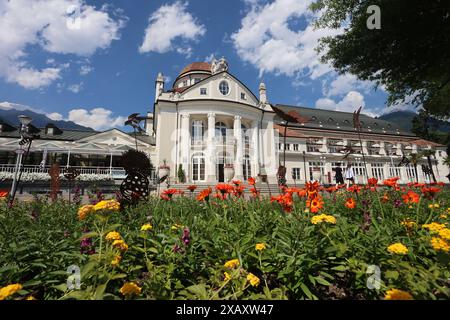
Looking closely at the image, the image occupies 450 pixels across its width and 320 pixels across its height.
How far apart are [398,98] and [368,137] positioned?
1430 inches

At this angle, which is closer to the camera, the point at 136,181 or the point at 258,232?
the point at 258,232

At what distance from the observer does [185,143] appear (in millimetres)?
21875

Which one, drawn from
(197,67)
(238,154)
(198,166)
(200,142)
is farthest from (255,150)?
(197,67)

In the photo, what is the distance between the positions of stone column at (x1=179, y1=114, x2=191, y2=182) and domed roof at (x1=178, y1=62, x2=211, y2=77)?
13.4m

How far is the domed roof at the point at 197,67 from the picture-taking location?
107ft

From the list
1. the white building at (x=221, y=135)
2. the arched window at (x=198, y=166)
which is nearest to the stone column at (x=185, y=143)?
the white building at (x=221, y=135)

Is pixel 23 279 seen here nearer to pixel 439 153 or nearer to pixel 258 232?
pixel 258 232

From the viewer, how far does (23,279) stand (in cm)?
151

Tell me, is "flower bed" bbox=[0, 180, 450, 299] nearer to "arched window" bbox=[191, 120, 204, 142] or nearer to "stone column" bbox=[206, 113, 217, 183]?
"stone column" bbox=[206, 113, 217, 183]

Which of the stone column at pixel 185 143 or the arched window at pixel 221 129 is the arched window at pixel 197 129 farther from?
the arched window at pixel 221 129

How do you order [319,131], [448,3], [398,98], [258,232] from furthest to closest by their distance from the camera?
[319,131] → [398,98] → [448,3] → [258,232]

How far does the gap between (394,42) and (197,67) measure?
→ 29.9 meters

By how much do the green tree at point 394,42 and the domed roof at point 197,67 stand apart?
26.5 metres
